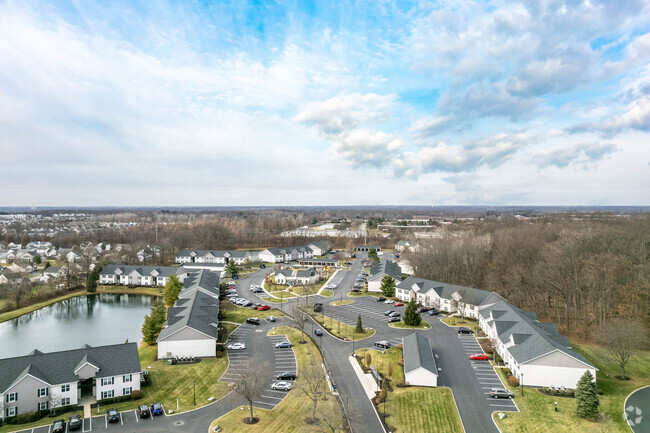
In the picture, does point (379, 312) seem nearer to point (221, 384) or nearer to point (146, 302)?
point (221, 384)

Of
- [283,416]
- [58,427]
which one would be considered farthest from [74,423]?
[283,416]

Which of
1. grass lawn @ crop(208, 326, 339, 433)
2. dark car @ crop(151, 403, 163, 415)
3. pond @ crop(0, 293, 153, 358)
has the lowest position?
pond @ crop(0, 293, 153, 358)

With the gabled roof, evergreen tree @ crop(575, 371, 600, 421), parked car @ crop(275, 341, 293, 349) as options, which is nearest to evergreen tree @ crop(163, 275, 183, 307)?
the gabled roof

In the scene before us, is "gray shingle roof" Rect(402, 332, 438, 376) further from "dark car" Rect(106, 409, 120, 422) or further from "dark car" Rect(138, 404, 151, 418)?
"dark car" Rect(106, 409, 120, 422)

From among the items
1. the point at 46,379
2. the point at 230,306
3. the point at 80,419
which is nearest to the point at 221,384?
the point at 80,419

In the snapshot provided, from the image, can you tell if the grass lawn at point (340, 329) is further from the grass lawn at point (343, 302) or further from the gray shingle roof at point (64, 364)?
the gray shingle roof at point (64, 364)

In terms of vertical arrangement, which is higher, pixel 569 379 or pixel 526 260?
pixel 526 260

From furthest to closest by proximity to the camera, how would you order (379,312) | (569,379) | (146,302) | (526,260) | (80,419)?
(146,302)
(526,260)
(379,312)
(569,379)
(80,419)
